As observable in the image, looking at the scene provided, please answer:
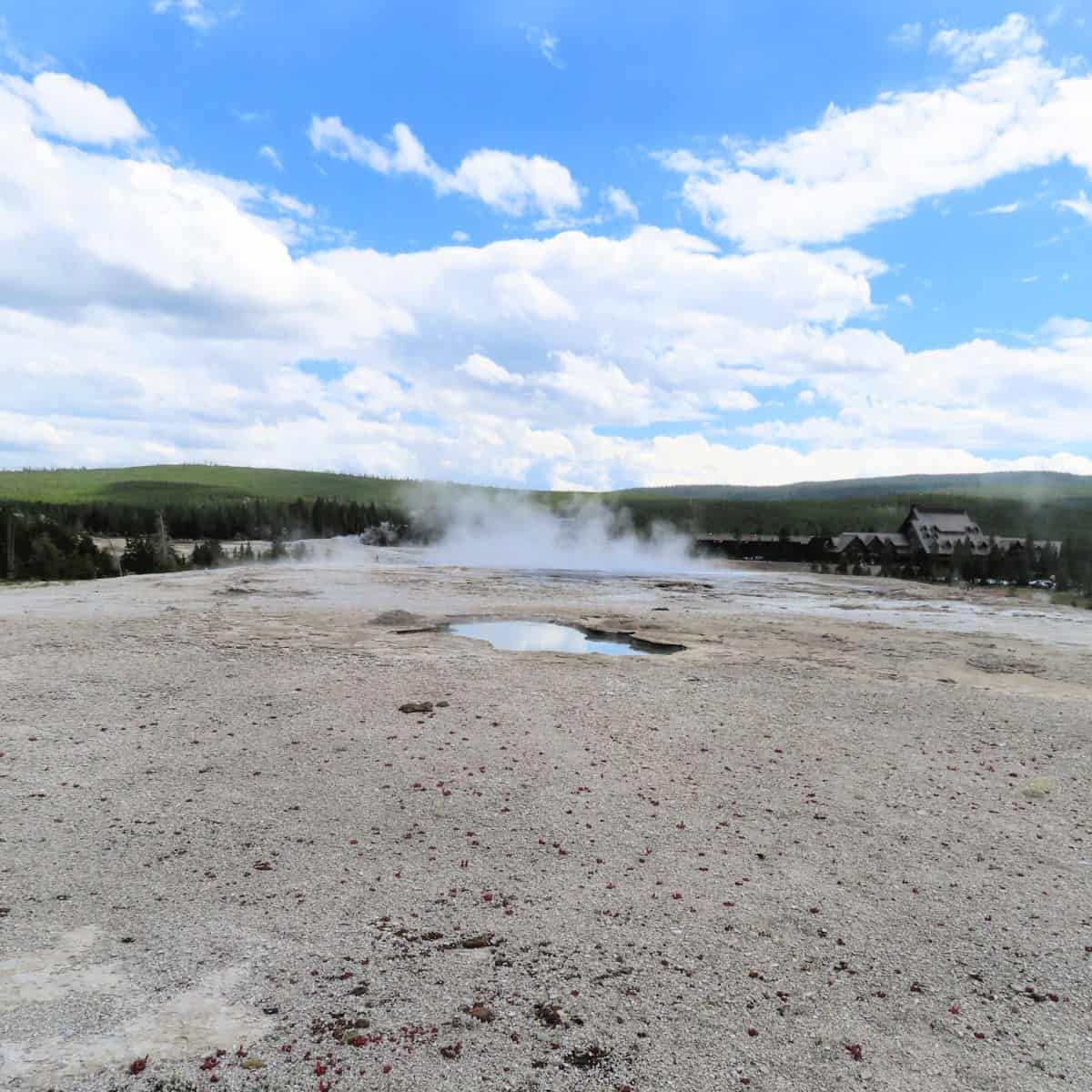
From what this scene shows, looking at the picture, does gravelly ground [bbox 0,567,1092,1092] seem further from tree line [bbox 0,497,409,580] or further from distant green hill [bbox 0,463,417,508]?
distant green hill [bbox 0,463,417,508]

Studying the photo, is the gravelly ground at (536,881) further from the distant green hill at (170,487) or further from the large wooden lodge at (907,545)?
the distant green hill at (170,487)

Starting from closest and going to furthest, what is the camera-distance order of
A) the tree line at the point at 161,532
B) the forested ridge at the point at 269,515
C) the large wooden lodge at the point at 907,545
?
the tree line at the point at 161,532 < the forested ridge at the point at 269,515 < the large wooden lodge at the point at 907,545

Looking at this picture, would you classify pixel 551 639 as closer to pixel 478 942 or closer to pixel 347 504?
pixel 478 942

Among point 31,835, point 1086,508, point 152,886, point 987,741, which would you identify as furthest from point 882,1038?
point 1086,508

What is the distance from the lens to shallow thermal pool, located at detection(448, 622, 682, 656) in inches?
923

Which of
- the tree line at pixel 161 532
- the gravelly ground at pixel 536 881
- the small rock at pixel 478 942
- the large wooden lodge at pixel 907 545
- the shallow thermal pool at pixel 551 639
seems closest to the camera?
the gravelly ground at pixel 536 881

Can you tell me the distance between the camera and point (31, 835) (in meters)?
8.91

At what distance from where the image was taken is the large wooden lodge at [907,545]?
224 ft

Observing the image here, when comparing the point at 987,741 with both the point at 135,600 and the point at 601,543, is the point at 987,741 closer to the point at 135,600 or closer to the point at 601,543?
the point at 135,600

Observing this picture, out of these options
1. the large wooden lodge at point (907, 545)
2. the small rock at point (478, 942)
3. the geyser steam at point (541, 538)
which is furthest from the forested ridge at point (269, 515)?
the small rock at point (478, 942)

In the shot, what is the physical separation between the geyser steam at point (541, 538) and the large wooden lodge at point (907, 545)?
9.96m

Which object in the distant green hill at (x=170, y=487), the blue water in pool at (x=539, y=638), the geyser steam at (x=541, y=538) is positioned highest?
the distant green hill at (x=170, y=487)

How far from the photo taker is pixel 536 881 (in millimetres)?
8227

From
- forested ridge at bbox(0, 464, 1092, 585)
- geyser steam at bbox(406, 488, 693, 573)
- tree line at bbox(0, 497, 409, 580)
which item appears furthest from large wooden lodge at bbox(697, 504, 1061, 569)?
tree line at bbox(0, 497, 409, 580)
